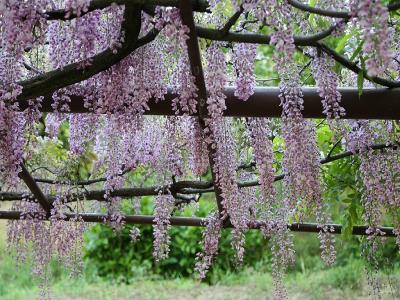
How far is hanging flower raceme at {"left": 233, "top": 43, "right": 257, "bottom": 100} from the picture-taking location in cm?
217

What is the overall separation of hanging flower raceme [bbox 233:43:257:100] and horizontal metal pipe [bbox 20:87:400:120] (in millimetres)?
117

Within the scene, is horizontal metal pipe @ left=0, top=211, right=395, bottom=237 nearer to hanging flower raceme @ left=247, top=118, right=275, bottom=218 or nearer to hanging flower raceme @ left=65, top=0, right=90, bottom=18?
hanging flower raceme @ left=247, top=118, right=275, bottom=218

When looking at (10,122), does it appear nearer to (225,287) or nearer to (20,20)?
(20,20)

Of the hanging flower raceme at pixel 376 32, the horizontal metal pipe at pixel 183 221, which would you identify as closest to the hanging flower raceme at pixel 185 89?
the hanging flower raceme at pixel 376 32

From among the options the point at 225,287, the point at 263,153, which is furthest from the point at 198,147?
the point at 225,287

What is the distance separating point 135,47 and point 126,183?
2397 millimetres

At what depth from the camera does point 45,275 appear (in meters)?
4.16

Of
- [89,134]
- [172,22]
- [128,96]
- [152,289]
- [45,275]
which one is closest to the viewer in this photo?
[172,22]

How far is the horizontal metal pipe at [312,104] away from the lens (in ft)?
7.32

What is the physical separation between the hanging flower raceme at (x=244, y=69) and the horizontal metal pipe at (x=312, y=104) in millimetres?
117

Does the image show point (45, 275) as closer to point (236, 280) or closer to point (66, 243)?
point (66, 243)

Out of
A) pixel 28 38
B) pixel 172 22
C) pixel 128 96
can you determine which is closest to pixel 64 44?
pixel 128 96

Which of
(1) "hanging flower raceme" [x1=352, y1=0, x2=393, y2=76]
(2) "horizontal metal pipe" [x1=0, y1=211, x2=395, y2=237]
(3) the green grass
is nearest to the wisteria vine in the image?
(1) "hanging flower raceme" [x1=352, y1=0, x2=393, y2=76]

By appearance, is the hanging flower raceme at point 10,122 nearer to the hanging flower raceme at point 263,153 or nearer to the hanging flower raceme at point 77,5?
the hanging flower raceme at point 77,5
